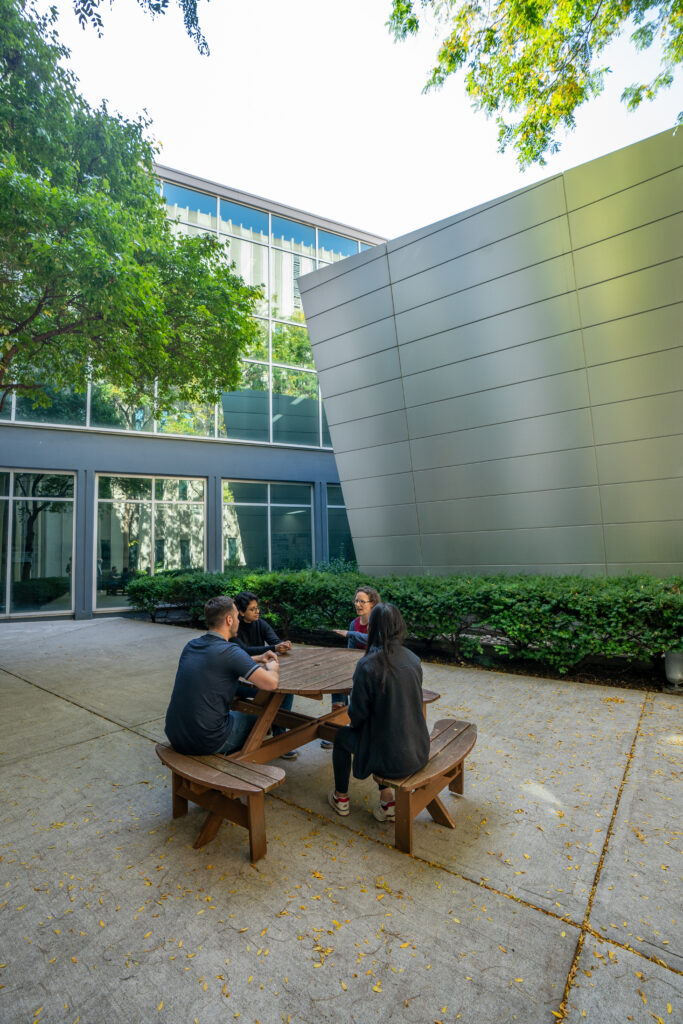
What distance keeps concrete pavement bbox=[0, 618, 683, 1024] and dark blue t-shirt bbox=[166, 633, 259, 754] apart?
0.61 m

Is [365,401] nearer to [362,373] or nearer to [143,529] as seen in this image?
[362,373]

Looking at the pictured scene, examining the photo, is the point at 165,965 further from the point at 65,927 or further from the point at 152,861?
the point at 152,861

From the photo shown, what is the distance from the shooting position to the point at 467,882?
2.75 m

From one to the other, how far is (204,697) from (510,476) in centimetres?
770

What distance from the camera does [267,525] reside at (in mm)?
17734

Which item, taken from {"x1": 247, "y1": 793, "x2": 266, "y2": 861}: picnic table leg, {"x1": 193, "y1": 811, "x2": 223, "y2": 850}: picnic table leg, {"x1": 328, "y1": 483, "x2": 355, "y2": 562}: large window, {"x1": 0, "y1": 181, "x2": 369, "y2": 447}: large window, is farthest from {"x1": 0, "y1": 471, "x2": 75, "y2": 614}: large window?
{"x1": 247, "y1": 793, "x2": 266, "y2": 861}: picnic table leg

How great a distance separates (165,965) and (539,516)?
27.9ft

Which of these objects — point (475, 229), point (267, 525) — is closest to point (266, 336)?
point (267, 525)

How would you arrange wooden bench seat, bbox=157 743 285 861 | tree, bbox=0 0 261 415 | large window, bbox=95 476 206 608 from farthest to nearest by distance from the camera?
large window, bbox=95 476 206 608, tree, bbox=0 0 261 415, wooden bench seat, bbox=157 743 285 861

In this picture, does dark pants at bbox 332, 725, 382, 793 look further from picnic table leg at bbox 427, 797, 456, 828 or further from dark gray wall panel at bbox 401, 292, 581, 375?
dark gray wall panel at bbox 401, 292, 581, 375

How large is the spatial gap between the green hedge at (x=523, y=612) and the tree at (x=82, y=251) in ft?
16.3

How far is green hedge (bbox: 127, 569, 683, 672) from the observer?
237 inches

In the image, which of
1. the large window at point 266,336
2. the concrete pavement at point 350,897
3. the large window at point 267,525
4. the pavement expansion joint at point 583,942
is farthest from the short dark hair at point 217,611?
the large window at point 267,525

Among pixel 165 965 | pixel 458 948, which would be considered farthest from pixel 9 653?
pixel 458 948
